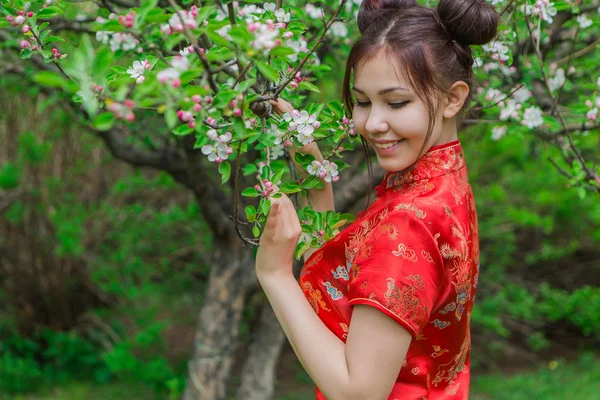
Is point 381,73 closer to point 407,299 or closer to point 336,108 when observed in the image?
point 336,108

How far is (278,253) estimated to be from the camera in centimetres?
156

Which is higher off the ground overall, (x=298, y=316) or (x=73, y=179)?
(x=298, y=316)

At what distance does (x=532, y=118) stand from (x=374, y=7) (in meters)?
1.02

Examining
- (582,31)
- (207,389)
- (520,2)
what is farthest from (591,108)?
(207,389)

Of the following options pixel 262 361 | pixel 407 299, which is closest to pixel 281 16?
pixel 407 299

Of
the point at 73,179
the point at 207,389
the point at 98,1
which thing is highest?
the point at 98,1

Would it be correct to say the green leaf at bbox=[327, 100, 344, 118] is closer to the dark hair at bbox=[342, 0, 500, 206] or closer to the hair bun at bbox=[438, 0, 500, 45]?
the dark hair at bbox=[342, 0, 500, 206]

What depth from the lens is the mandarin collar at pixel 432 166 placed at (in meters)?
1.55

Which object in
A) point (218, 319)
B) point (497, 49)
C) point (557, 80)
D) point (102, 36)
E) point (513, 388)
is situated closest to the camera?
point (497, 49)

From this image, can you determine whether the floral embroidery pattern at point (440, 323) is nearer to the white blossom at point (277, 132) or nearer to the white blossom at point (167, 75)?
the white blossom at point (277, 132)

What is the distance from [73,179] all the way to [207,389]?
7.45 ft

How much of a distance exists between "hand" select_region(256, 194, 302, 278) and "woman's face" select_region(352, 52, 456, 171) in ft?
0.88

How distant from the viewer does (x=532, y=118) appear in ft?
7.78

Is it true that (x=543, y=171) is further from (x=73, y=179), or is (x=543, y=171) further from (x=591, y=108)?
(x=73, y=179)
